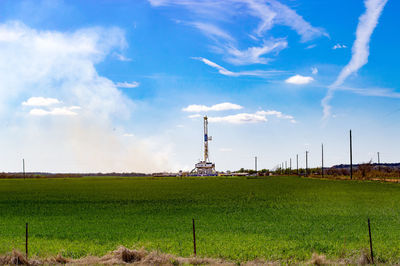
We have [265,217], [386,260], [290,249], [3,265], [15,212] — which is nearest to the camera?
[3,265]

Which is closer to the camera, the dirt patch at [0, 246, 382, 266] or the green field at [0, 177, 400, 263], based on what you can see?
the dirt patch at [0, 246, 382, 266]

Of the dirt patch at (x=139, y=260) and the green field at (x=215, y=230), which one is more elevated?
the dirt patch at (x=139, y=260)

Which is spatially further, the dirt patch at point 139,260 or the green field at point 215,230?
the green field at point 215,230

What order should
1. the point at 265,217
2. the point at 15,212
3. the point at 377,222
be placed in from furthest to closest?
1. the point at 15,212
2. the point at 265,217
3. the point at 377,222

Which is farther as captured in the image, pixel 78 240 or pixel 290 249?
pixel 78 240

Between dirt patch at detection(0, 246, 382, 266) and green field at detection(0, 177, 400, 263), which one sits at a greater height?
dirt patch at detection(0, 246, 382, 266)

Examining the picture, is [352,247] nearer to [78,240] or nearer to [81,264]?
[81,264]

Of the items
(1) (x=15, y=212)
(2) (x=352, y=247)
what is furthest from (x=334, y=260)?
(1) (x=15, y=212)

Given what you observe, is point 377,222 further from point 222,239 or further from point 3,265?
point 3,265

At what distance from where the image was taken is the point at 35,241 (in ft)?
65.6

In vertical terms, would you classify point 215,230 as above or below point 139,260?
below

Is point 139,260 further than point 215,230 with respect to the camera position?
No

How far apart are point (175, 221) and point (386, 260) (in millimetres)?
15050

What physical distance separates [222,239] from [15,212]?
22302 millimetres
